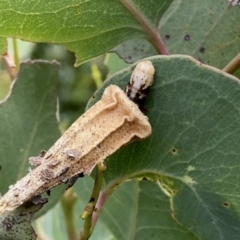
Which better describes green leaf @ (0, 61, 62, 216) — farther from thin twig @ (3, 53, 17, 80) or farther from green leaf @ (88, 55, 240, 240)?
green leaf @ (88, 55, 240, 240)

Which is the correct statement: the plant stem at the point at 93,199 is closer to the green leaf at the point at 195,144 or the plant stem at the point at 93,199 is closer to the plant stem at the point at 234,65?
the green leaf at the point at 195,144

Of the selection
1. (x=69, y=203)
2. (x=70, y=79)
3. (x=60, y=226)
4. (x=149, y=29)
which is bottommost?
→ (x=70, y=79)

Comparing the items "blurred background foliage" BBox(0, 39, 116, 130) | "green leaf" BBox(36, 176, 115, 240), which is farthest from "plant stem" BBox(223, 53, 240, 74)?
"blurred background foliage" BBox(0, 39, 116, 130)

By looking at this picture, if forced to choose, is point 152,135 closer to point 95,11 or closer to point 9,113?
point 95,11

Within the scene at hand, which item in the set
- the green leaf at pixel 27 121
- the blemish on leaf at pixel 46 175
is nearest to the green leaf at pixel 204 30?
the green leaf at pixel 27 121

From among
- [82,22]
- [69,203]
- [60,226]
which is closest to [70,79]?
[60,226]

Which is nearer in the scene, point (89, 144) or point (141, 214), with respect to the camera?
point (89, 144)

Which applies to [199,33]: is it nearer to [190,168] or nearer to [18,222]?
[190,168]
